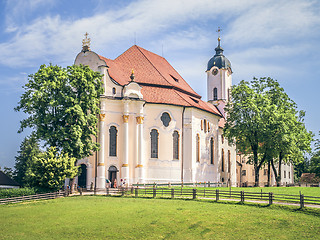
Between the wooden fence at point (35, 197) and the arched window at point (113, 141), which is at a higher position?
the arched window at point (113, 141)

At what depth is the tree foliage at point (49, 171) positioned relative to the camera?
129 feet

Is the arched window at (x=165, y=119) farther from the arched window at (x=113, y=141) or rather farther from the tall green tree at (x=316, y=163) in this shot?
the tall green tree at (x=316, y=163)

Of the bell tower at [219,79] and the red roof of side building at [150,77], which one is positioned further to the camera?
the bell tower at [219,79]

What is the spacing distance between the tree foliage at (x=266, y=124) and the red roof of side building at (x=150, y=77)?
5492 mm

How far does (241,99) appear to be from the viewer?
58.4m

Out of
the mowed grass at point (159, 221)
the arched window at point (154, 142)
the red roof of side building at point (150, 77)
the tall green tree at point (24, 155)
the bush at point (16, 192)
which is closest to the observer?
the mowed grass at point (159, 221)

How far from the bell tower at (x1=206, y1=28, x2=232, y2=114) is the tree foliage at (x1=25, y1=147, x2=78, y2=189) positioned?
41789mm

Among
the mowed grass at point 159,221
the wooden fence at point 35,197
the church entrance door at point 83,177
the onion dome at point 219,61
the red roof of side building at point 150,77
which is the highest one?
the onion dome at point 219,61

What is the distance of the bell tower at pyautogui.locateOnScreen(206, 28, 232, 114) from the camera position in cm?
7600

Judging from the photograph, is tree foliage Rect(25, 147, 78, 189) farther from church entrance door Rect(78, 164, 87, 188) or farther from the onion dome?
the onion dome

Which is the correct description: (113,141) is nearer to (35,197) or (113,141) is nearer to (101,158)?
(101,158)

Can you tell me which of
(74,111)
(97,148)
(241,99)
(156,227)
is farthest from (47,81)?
(241,99)

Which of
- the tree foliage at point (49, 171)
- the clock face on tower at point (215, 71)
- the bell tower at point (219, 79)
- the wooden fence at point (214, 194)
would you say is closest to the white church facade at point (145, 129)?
the wooden fence at point (214, 194)

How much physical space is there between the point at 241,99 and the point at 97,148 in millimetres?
23095
